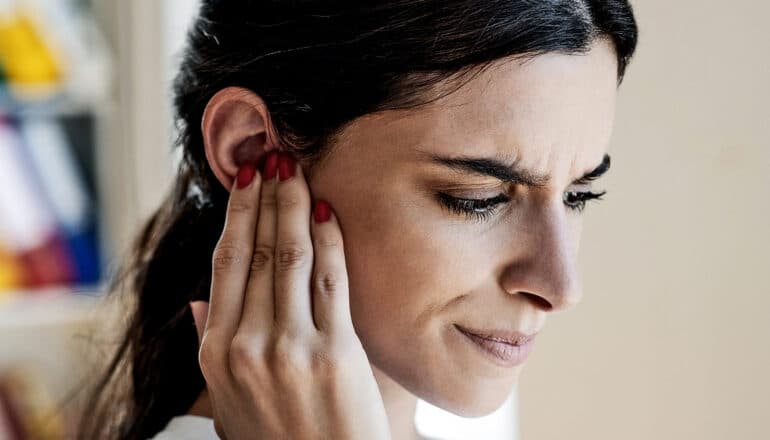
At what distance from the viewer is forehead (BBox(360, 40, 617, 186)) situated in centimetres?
88

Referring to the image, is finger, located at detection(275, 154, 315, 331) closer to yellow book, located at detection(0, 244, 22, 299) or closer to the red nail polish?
the red nail polish

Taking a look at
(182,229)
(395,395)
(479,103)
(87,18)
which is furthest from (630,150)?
(87,18)

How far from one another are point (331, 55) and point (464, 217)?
205mm

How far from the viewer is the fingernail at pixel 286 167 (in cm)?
100

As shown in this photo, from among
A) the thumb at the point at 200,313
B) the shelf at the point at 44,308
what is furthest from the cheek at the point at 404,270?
the shelf at the point at 44,308

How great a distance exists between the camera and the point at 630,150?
107 cm

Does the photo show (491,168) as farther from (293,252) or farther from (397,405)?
(397,405)

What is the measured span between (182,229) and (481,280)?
48 centimetres

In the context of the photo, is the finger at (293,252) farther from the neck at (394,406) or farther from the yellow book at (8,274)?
the yellow book at (8,274)

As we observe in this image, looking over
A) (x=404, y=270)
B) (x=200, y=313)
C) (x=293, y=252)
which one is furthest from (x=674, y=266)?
(x=200, y=313)

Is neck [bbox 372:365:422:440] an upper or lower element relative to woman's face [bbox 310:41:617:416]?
lower

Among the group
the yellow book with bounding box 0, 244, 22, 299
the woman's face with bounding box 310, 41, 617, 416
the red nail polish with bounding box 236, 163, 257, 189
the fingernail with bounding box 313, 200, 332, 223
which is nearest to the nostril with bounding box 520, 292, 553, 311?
the woman's face with bounding box 310, 41, 617, 416

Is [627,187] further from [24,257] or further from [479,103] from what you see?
[24,257]

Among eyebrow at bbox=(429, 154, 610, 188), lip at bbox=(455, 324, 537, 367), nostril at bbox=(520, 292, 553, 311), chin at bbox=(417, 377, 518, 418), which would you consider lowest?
chin at bbox=(417, 377, 518, 418)
